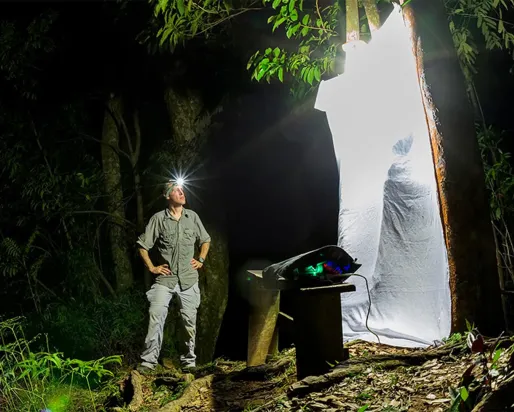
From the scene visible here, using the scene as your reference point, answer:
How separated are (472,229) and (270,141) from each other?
5.79m

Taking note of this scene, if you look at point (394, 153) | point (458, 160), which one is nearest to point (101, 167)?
point (394, 153)

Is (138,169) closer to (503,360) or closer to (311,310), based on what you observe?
(311,310)

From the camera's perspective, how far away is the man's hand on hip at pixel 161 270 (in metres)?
6.75

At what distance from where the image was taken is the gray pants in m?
6.59

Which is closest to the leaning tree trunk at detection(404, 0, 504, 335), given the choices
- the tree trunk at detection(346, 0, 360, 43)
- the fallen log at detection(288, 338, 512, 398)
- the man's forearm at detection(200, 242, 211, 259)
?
the fallen log at detection(288, 338, 512, 398)

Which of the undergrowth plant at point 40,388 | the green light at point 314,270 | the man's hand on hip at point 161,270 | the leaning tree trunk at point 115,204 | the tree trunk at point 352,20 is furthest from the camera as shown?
the leaning tree trunk at point 115,204

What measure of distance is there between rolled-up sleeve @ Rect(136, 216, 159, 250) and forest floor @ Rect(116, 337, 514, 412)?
5.33 feet

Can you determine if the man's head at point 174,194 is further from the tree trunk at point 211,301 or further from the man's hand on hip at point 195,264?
the tree trunk at point 211,301

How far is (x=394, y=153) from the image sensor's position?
5.82 meters

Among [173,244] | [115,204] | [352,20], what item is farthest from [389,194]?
[115,204]

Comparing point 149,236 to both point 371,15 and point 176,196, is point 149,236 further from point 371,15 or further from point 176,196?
point 371,15

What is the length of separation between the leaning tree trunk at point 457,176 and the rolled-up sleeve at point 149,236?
12.8 feet

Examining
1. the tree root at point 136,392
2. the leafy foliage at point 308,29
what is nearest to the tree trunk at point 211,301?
the tree root at point 136,392

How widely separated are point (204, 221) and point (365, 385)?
5.13 meters
